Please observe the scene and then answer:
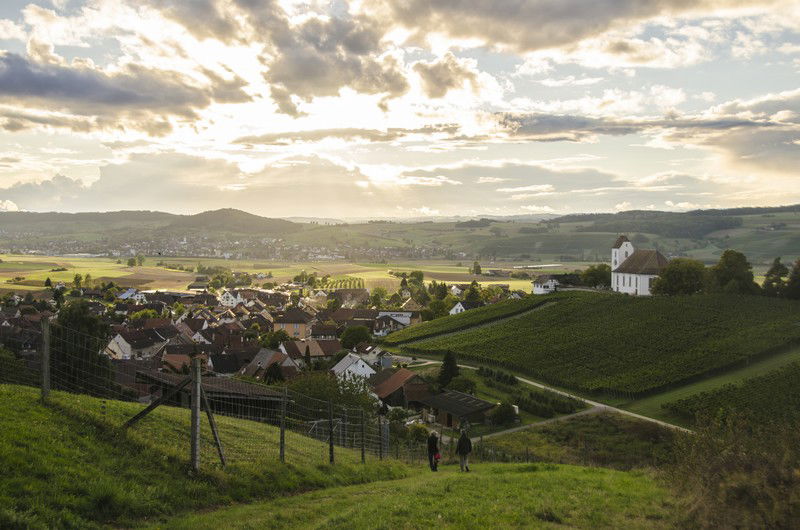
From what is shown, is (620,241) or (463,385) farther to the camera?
(620,241)

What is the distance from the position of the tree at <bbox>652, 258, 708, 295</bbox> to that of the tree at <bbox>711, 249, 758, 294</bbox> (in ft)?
8.21

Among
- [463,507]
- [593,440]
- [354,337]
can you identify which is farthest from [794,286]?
[463,507]

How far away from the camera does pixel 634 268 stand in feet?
324

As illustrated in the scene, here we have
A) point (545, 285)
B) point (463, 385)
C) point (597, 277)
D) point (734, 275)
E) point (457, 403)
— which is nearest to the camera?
point (457, 403)

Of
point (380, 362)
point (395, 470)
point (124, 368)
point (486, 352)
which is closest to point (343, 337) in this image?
point (380, 362)

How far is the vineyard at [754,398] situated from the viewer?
44.7 metres

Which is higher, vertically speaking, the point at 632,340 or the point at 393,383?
the point at 632,340

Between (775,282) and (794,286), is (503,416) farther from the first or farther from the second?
(775,282)

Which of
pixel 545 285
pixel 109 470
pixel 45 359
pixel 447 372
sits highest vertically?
pixel 45 359

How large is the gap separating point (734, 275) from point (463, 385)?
4516 centimetres

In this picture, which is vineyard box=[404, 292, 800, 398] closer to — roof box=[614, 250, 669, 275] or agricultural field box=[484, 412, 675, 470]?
agricultural field box=[484, 412, 675, 470]

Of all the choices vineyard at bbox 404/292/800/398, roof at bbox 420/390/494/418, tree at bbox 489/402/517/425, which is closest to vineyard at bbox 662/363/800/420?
vineyard at bbox 404/292/800/398

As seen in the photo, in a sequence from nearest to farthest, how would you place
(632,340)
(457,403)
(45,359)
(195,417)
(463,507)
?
(195,417)
(463,507)
(45,359)
(457,403)
(632,340)

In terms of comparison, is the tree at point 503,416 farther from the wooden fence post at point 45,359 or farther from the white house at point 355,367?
the wooden fence post at point 45,359
